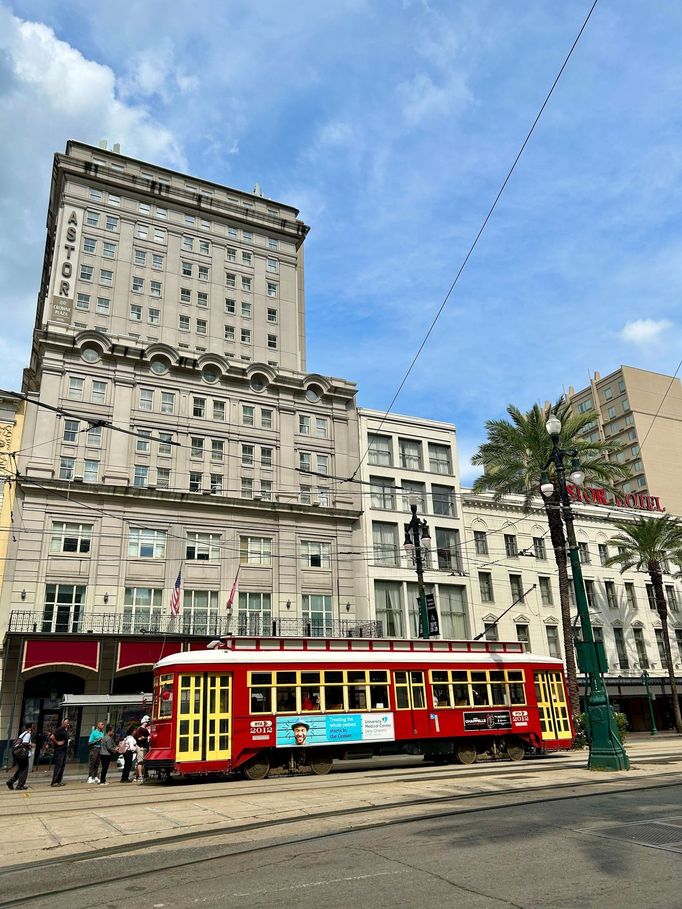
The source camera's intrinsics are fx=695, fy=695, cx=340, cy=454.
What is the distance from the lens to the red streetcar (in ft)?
59.8

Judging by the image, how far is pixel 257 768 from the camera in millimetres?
18719

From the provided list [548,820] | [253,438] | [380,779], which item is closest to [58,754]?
[380,779]

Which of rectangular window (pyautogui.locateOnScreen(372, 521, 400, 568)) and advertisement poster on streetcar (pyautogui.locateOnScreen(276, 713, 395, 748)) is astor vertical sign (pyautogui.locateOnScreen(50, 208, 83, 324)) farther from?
advertisement poster on streetcar (pyautogui.locateOnScreen(276, 713, 395, 748))

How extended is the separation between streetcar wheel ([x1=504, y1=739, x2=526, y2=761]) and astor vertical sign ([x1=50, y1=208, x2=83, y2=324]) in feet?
109

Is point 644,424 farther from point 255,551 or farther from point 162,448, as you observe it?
point 162,448

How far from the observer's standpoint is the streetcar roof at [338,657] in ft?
61.4

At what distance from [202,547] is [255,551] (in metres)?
3.11

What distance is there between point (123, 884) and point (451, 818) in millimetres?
5360

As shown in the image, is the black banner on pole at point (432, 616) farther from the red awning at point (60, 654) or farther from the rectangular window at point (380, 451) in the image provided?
the red awning at point (60, 654)

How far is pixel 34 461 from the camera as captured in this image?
3569cm

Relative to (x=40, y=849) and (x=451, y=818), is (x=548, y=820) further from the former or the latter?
(x=40, y=849)

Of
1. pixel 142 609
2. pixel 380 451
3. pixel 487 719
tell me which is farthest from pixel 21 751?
pixel 380 451

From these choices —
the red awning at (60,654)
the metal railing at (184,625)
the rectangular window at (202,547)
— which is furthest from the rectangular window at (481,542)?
the red awning at (60,654)

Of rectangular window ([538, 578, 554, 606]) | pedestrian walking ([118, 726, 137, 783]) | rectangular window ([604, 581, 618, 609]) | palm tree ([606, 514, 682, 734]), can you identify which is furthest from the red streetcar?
rectangular window ([604, 581, 618, 609])
